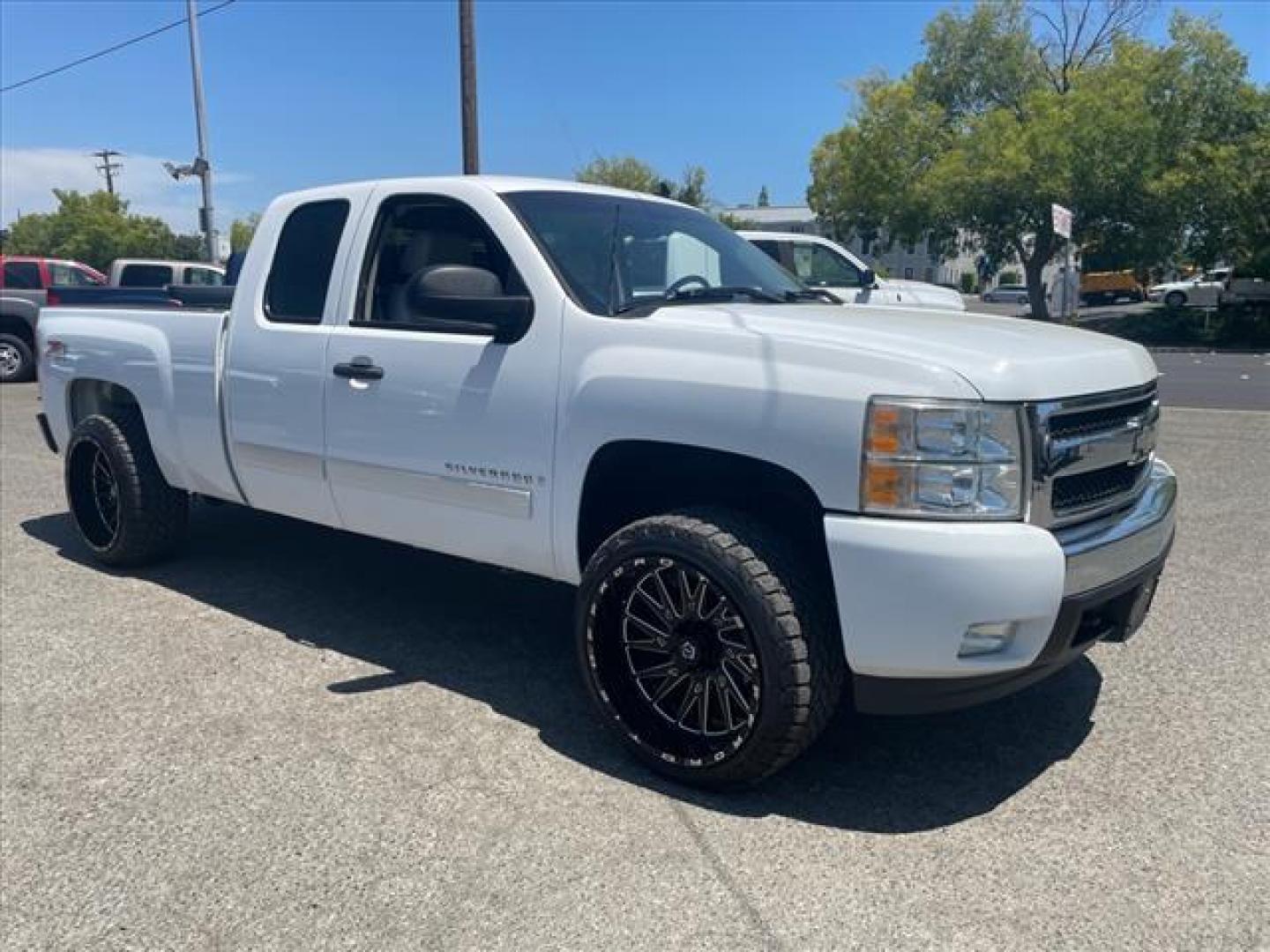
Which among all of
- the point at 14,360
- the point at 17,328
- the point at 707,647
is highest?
the point at 707,647

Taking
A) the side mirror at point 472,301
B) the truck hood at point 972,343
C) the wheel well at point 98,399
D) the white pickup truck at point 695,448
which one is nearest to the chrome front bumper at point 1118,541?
→ the white pickup truck at point 695,448

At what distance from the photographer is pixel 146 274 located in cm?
1792

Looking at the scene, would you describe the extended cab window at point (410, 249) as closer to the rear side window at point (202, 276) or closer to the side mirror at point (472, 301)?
the side mirror at point (472, 301)

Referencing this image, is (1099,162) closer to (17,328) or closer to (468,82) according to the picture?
(468,82)

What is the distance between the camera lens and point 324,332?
424 centimetres

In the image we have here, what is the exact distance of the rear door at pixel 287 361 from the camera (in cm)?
430

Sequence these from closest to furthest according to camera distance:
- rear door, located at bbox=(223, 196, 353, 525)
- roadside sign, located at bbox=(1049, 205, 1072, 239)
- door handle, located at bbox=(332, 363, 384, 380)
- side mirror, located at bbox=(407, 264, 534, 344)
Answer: side mirror, located at bbox=(407, 264, 534, 344)
door handle, located at bbox=(332, 363, 384, 380)
rear door, located at bbox=(223, 196, 353, 525)
roadside sign, located at bbox=(1049, 205, 1072, 239)

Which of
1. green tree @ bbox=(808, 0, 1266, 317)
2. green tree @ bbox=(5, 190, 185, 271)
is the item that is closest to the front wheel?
green tree @ bbox=(808, 0, 1266, 317)

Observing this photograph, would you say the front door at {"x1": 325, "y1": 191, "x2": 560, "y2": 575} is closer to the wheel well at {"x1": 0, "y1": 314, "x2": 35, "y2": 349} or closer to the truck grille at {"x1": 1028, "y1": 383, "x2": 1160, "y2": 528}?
the truck grille at {"x1": 1028, "y1": 383, "x2": 1160, "y2": 528}

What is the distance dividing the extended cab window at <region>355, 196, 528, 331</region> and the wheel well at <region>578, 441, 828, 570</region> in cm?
99

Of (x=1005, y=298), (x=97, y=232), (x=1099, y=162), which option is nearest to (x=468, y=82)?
(x=1099, y=162)

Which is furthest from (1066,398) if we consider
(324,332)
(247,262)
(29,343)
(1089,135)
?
(1089,135)

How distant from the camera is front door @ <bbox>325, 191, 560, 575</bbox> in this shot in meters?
3.57

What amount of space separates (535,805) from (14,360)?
16.4 meters
